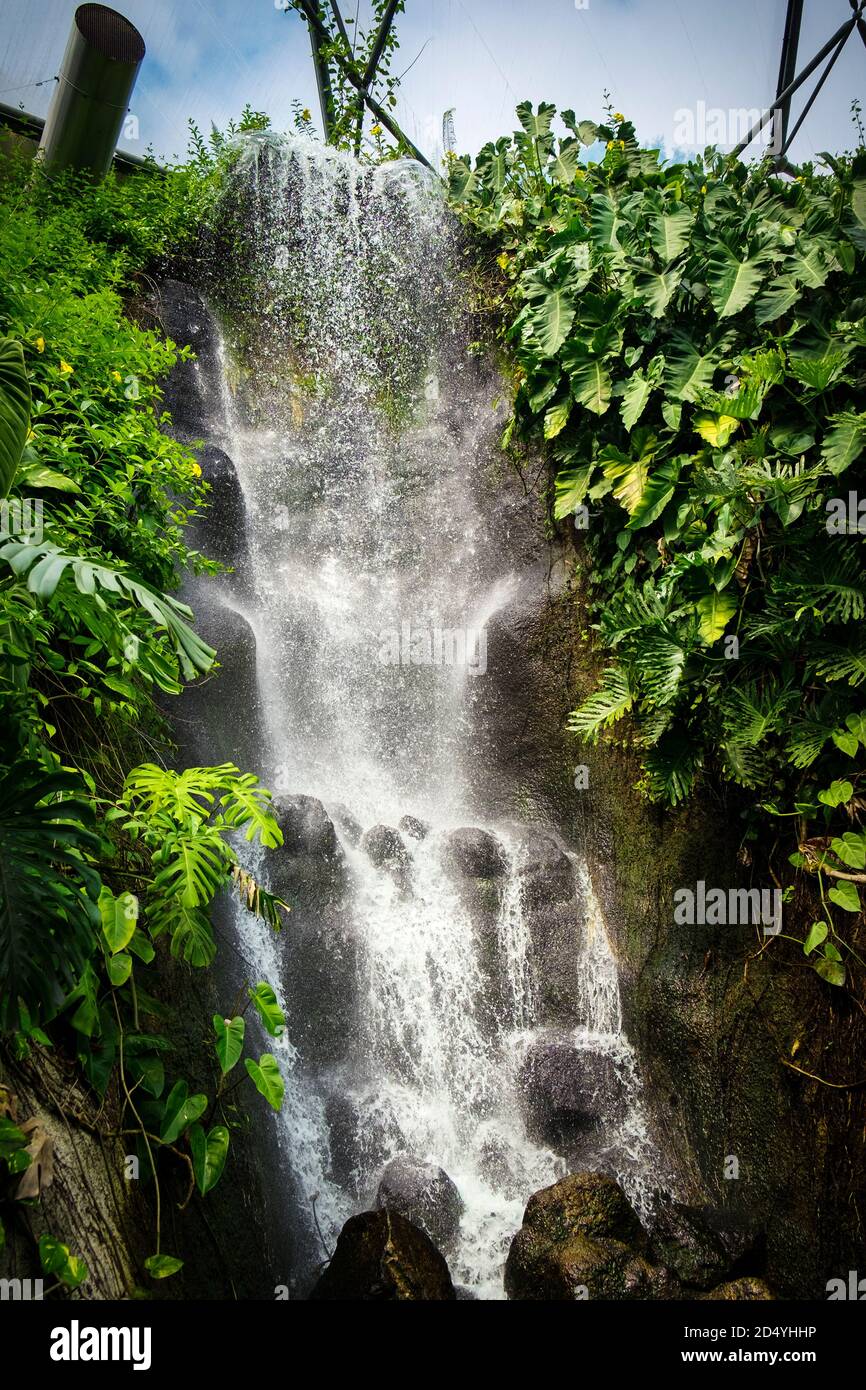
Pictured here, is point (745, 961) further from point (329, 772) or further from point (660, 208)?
point (660, 208)

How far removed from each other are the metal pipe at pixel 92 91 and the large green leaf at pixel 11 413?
5.06 metres

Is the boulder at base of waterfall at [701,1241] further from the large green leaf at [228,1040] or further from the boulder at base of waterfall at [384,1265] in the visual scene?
the large green leaf at [228,1040]

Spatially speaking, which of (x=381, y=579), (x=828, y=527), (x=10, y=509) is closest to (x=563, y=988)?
(x=828, y=527)

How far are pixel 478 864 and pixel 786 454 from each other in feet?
10.3

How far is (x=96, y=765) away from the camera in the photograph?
3.46 meters

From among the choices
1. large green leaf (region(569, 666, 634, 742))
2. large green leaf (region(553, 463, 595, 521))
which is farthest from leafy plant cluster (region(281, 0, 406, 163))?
large green leaf (region(569, 666, 634, 742))

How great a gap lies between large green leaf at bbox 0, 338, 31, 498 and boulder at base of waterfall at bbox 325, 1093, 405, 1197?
406cm

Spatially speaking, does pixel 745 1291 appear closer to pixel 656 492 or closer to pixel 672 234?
pixel 656 492

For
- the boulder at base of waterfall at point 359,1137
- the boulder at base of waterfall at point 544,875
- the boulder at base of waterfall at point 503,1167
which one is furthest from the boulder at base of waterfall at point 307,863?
the boulder at base of waterfall at point 503,1167

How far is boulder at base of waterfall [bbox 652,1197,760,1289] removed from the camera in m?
3.81

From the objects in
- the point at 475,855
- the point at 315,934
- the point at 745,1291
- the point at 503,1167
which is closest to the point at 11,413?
the point at 315,934

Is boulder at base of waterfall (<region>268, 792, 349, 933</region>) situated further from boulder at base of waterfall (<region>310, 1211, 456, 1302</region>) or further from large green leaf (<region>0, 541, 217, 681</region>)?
large green leaf (<region>0, 541, 217, 681</region>)

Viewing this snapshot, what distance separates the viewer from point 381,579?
696 cm

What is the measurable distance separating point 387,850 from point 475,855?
24.7 inches
